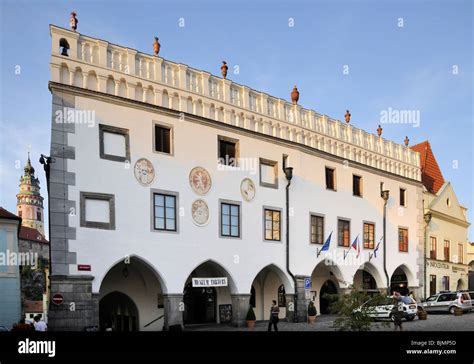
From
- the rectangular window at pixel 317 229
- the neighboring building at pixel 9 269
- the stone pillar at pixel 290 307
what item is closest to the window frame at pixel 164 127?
the rectangular window at pixel 317 229

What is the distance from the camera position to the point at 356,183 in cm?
2977

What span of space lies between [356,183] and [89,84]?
654 inches

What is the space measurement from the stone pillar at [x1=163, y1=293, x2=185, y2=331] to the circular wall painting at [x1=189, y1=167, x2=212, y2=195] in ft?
14.2

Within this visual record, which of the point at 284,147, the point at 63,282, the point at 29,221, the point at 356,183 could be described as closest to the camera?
the point at 63,282

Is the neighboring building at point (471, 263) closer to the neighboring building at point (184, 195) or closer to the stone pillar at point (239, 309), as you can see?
the neighboring building at point (184, 195)

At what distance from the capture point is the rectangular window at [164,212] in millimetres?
20281

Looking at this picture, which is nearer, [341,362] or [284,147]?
[341,362]

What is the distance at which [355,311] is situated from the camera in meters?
14.2

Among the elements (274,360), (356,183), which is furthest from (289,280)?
(274,360)

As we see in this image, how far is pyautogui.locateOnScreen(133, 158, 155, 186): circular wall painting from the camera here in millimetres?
19875

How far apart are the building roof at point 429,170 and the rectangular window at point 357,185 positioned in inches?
386

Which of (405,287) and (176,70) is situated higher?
(176,70)

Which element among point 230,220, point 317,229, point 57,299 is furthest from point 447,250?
point 57,299

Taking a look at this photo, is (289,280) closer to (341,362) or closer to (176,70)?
(176,70)
